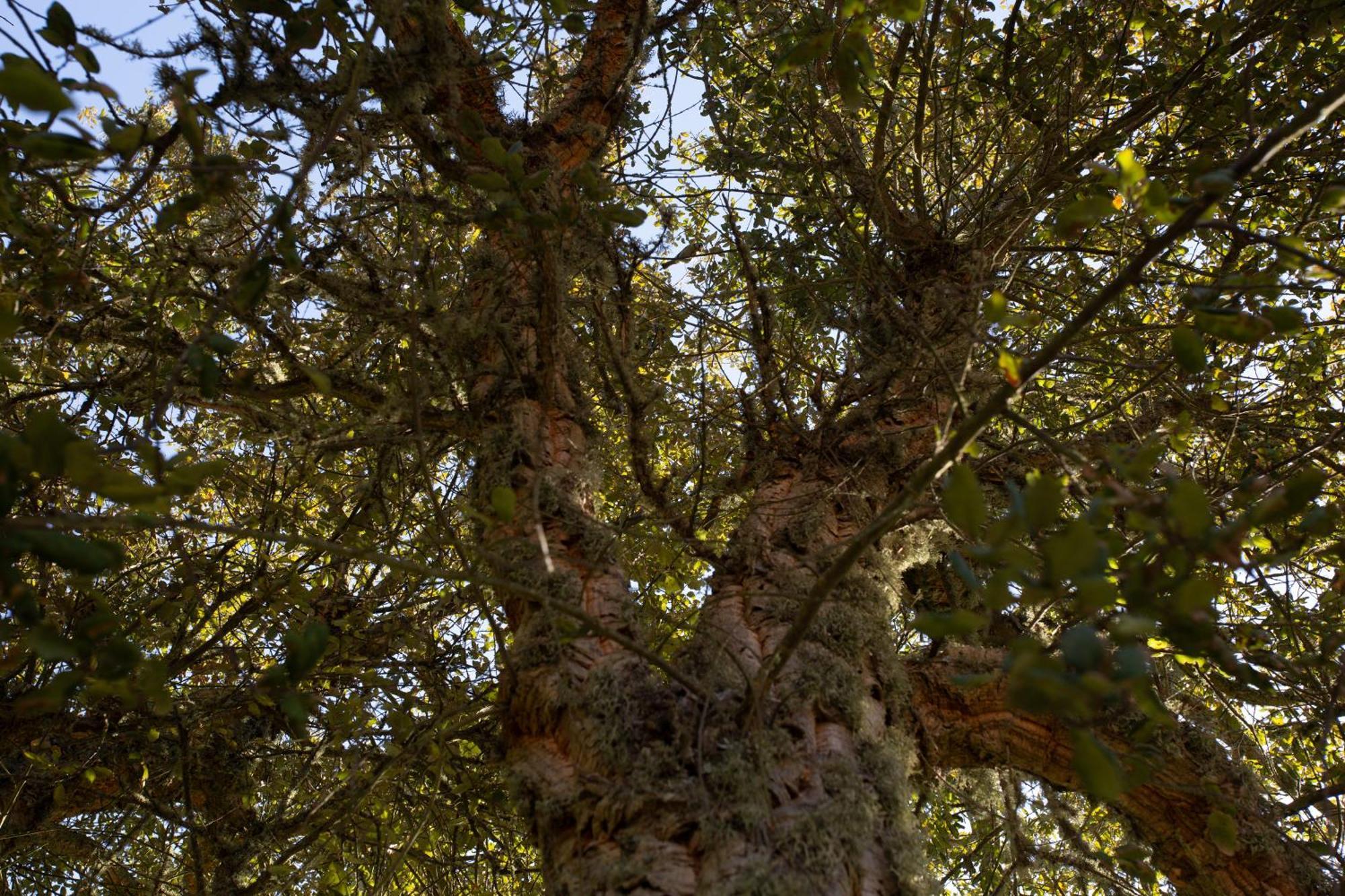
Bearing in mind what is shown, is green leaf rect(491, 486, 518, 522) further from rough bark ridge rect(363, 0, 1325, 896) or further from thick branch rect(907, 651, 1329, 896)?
thick branch rect(907, 651, 1329, 896)

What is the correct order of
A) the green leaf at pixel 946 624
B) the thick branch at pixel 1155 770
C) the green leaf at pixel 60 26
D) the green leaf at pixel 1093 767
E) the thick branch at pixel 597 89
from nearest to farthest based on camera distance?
1. the green leaf at pixel 1093 767
2. the green leaf at pixel 946 624
3. the green leaf at pixel 60 26
4. the thick branch at pixel 1155 770
5. the thick branch at pixel 597 89

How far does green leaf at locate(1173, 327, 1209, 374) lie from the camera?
149cm

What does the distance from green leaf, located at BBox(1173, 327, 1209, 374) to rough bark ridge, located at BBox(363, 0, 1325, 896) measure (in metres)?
0.80

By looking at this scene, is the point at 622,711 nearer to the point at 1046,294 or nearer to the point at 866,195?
the point at 866,195

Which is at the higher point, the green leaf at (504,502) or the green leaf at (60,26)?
the green leaf at (60,26)

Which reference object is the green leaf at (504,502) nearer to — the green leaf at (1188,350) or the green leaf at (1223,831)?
the green leaf at (1188,350)

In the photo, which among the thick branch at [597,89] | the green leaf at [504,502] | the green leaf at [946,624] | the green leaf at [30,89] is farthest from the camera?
the thick branch at [597,89]

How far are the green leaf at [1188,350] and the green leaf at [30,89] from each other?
177 centimetres

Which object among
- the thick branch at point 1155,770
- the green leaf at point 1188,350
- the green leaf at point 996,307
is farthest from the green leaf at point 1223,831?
the green leaf at point 996,307

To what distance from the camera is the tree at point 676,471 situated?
150 cm

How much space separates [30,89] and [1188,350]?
1839 millimetres

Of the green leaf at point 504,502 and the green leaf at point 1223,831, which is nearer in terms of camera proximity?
the green leaf at point 504,502

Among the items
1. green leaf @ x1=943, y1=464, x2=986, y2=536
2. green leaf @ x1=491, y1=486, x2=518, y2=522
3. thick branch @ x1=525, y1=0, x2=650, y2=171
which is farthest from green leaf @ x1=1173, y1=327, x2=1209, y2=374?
thick branch @ x1=525, y1=0, x2=650, y2=171

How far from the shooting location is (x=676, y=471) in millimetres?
3643
